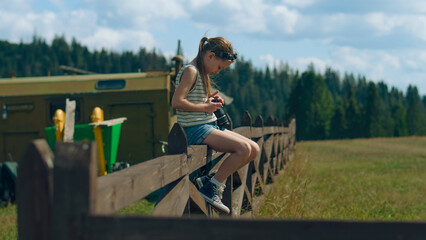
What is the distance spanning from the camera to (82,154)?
4.24 ft

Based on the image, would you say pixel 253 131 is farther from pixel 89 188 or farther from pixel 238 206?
pixel 89 188

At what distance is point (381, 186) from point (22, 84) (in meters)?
8.23

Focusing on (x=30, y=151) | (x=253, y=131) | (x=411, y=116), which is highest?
(x=30, y=151)

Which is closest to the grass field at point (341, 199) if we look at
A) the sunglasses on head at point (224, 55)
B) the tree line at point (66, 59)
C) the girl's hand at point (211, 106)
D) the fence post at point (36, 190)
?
the girl's hand at point (211, 106)

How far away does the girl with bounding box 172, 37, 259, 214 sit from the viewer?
3.24 m

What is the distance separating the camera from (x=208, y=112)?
331 cm

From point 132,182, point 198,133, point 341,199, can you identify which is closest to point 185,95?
point 198,133

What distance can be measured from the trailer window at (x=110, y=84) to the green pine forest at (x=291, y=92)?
1211 inches

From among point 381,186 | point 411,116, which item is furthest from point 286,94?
point 381,186

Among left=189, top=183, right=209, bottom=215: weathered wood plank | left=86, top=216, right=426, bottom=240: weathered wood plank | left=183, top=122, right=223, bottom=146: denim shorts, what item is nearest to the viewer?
left=86, top=216, right=426, bottom=240: weathered wood plank

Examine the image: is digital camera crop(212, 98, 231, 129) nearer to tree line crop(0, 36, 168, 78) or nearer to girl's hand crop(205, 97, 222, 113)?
girl's hand crop(205, 97, 222, 113)

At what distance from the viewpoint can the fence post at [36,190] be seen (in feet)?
4.40

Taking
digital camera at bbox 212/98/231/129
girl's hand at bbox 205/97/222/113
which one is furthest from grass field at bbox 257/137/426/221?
girl's hand at bbox 205/97/222/113

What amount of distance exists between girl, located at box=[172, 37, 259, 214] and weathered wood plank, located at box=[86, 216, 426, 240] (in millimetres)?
1961
